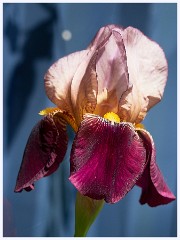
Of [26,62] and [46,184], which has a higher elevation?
[26,62]

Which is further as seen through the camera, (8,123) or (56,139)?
(8,123)

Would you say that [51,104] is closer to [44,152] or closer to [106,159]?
[44,152]

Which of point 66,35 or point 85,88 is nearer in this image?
point 85,88

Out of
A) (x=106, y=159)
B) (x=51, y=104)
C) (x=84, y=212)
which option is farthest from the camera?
(x=51, y=104)

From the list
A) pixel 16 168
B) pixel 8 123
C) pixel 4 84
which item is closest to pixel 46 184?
pixel 16 168

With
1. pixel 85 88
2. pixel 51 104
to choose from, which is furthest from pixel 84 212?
pixel 51 104

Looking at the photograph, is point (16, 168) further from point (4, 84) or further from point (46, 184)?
point (4, 84)

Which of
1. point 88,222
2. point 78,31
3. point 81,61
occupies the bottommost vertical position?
point 88,222
